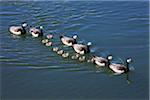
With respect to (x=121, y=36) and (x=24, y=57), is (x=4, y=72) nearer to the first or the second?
(x=24, y=57)

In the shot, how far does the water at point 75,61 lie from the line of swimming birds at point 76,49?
0.17 meters

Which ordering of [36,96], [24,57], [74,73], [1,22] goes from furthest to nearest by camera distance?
[1,22]
[24,57]
[74,73]
[36,96]

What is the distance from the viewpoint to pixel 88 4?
64.7 feet

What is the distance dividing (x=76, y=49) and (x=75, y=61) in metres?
0.66

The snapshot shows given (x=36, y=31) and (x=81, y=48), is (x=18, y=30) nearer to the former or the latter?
(x=36, y=31)

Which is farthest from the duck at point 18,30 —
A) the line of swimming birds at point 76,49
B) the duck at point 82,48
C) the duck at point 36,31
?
the duck at point 82,48

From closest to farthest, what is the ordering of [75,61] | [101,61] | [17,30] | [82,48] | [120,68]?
[120,68]
[101,61]
[75,61]
[82,48]
[17,30]

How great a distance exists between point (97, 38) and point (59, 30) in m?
1.62

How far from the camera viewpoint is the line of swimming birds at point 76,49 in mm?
14213

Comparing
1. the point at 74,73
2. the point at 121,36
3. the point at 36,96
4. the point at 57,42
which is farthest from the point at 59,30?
the point at 36,96

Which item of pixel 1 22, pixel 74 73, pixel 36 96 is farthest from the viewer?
pixel 1 22

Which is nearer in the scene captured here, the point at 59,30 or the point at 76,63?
the point at 76,63

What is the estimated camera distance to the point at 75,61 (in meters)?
14.9

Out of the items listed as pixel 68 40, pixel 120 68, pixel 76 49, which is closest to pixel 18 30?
pixel 68 40
